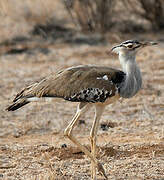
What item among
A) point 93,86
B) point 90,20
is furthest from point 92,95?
point 90,20

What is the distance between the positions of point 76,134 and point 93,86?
1.57 m

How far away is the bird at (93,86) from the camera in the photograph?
13.9 ft

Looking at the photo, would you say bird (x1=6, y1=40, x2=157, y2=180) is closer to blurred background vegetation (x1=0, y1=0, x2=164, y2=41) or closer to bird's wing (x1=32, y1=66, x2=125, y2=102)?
bird's wing (x1=32, y1=66, x2=125, y2=102)

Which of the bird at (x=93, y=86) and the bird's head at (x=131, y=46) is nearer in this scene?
the bird at (x=93, y=86)

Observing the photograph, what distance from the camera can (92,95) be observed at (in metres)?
4.22

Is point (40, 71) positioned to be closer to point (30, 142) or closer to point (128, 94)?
point (30, 142)

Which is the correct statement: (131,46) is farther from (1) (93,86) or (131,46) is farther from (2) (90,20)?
(2) (90,20)

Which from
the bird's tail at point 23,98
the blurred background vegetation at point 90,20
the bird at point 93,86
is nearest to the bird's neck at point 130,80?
the bird at point 93,86

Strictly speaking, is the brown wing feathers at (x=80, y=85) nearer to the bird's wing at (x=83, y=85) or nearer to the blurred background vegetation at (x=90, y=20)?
the bird's wing at (x=83, y=85)

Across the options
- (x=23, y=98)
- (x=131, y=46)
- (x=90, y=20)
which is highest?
(x=131, y=46)

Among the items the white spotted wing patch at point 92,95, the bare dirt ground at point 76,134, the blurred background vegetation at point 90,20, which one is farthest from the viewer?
the blurred background vegetation at point 90,20

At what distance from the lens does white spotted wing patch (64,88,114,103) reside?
13.8 feet

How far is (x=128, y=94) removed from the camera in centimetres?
433

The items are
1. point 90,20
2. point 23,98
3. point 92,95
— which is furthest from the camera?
point 90,20
